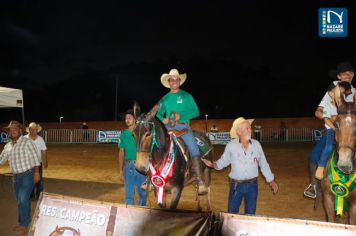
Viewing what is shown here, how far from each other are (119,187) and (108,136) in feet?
61.4

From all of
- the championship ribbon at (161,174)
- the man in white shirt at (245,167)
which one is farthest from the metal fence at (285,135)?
the man in white shirt at (245,167)

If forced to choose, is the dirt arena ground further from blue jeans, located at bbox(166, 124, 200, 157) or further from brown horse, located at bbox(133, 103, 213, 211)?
blue jeans, located at bbox(166, 124, 200, 157)

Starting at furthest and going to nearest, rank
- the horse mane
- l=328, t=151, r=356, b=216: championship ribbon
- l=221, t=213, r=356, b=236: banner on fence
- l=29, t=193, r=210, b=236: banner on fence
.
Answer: l=328, t=151, r=356, b=216: championship ribbon
the horse mane
l=29, t=193, r=210, b=236: banner on fence
l=221, t=213, r=356, b=236: banner on fence

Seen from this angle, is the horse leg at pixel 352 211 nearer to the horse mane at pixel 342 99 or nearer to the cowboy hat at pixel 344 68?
the horse mane at pixel 342 99

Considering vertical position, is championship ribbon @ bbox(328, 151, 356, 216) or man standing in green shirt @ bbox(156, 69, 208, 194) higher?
man standing in green shirt @ bbox(156, 69, 208, 194)

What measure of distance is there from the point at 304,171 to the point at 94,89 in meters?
65.3

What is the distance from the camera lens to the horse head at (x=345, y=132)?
430cm

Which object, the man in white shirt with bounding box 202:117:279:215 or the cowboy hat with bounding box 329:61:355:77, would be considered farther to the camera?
the man in white shirt with bounding box 202:117:279:215

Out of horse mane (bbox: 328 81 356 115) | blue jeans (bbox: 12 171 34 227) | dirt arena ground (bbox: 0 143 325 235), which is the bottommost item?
dirt arena ground (bbox: 0 143 325 235)

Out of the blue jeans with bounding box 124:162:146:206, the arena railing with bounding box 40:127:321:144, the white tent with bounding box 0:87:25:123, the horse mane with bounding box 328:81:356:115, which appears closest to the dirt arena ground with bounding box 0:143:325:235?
the blue jeans with bounding box 124:162:146:206

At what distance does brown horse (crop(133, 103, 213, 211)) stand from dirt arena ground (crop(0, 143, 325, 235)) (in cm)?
140

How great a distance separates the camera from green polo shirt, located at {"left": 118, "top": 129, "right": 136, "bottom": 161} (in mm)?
6828

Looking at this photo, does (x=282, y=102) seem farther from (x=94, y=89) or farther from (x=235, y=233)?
(x=235, y=233)

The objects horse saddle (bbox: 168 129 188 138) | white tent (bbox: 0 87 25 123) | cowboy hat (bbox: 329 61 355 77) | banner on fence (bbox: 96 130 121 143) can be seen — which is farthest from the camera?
banner on fence (bbox: 96 130 121 143)
